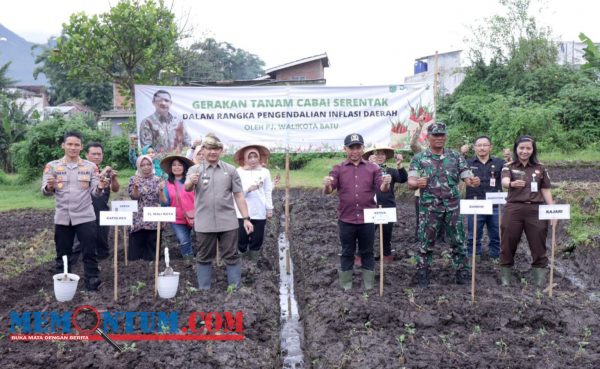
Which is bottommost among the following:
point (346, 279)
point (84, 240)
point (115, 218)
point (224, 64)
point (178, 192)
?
point (346, 279)

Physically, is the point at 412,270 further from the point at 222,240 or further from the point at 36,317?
the point at 36,317

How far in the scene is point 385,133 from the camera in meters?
9.43

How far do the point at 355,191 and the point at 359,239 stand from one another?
1.88 ft

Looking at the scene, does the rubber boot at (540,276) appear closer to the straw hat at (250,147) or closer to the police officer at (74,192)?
the straw hat at (250,147)

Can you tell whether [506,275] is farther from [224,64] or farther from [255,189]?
[224,64]

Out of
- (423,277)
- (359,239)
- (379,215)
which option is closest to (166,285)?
(359,239)

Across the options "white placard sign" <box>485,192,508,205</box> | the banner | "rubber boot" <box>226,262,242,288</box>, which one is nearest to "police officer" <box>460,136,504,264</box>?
"white placard sign" <box>485,192,508,205</box>

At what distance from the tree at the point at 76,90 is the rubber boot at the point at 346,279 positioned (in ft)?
140

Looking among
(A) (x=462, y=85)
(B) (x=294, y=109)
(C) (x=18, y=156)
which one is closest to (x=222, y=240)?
(B) (x=294, y=109)

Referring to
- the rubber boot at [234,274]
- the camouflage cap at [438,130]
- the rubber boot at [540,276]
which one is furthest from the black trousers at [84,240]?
the rubber boot at [540,276]

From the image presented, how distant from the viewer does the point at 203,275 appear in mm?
6395

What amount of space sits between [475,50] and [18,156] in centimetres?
1970

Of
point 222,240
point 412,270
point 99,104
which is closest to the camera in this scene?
point 222,240

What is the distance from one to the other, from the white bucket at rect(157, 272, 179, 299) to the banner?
3.36 metres
